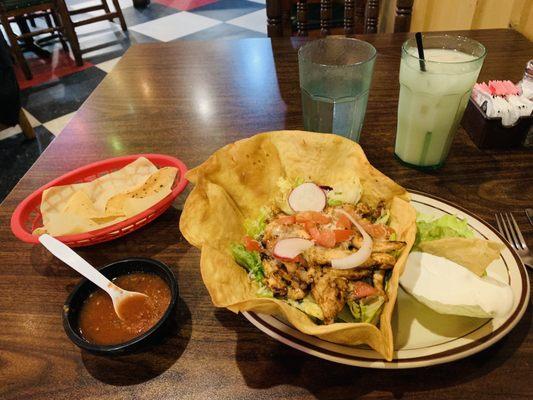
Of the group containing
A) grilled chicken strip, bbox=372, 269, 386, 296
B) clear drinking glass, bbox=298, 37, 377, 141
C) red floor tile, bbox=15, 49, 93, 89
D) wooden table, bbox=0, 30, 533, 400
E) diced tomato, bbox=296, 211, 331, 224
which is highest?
clear drinking glass, bbox=298, 37, 377, 141

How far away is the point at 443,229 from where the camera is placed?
1.00 metres

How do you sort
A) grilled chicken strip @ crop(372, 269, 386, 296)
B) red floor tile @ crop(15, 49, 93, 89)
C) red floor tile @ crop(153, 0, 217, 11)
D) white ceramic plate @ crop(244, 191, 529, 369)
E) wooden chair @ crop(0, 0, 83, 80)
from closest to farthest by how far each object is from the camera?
white ceramic plate @ crop(244, 191, 529, 369)
grilled chicken strip @ crop(372, 269, 386, 296)
wooden chair @ crop(0, 0, 83, 80)
red floor tile @ crop(15, 49, 93, 89)
red floor tile @ crop(153, 0, 217, 11)

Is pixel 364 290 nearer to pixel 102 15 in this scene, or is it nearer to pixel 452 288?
pixel 452 288

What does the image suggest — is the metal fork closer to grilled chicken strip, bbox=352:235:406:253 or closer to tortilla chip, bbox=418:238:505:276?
tortilla chip, bbox=418:238:505:276

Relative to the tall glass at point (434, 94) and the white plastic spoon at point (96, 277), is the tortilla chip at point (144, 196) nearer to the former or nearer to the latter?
the white plastic spoon at point (96, 277)

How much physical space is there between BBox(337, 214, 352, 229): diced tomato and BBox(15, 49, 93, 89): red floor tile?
4943mm

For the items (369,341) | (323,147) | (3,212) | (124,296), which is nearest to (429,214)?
(323,147)

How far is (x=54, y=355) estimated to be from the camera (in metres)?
0.92

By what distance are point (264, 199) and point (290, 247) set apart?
0.28 m

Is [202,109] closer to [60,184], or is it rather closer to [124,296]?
[60,184]

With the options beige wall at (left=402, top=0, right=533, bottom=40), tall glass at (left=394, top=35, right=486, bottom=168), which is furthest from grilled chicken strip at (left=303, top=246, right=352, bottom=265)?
beige wall at (left=402, top=0, right=533, bottom=40)

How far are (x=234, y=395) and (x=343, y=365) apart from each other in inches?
9.3

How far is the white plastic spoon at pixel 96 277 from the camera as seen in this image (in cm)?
93

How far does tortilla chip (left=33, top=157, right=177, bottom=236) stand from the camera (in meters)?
1.14
